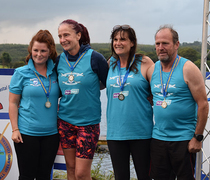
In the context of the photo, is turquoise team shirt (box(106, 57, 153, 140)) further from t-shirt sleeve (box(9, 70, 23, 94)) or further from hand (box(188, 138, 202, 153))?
t-shirt sleeve (box(9, 70, 23, 94))

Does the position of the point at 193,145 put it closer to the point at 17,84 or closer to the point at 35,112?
the point at 35,112

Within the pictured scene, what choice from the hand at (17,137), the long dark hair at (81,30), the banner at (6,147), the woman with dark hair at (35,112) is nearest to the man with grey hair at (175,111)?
the long dark hair at (81,30)

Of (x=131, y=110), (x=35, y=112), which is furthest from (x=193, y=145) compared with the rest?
(x=35, y=112)

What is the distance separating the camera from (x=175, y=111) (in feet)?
7.31

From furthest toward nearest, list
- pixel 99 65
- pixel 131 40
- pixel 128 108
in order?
pixel 99 65, pixel 131 40, pixel 128 108

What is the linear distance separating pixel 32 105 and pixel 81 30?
2.71ft

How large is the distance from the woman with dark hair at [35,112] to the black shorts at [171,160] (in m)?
0.93

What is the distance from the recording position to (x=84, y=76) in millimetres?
2572

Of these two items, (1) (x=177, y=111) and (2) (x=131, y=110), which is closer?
(1) (x=177, y=111)

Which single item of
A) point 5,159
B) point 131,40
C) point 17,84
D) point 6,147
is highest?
point 131,40

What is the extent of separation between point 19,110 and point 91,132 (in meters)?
0.69

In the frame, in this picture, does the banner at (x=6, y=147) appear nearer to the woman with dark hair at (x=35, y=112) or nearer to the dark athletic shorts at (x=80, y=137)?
the woman with dark hair at (x=35, y=112)

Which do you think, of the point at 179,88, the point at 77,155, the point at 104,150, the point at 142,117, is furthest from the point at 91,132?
the point at 104,150

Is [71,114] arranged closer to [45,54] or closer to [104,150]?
[45,54]
